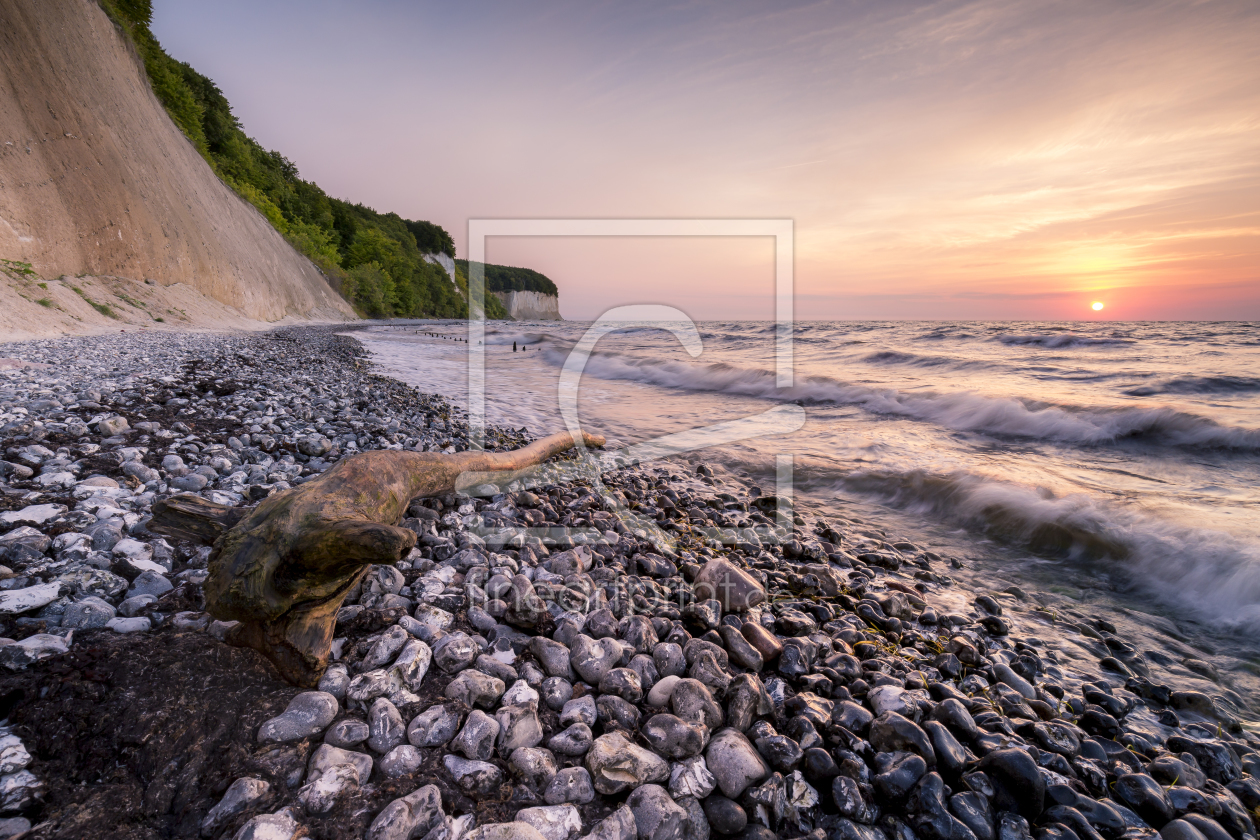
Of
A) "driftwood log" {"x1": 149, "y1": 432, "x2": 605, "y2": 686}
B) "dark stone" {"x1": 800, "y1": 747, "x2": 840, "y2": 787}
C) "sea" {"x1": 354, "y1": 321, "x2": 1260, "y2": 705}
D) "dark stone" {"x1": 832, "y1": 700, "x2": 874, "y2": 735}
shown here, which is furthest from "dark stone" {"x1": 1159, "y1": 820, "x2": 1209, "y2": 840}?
"driftwood log" {"x1": 149, "y1": 432, "x2": 605, "y2": 686}

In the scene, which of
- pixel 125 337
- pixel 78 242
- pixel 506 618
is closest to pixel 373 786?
pixel 506 618

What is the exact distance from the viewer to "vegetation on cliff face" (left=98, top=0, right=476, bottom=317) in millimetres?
26000

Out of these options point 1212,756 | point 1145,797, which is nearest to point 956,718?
point 1145,797

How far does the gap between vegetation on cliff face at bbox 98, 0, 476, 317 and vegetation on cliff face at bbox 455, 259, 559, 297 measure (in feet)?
97.5

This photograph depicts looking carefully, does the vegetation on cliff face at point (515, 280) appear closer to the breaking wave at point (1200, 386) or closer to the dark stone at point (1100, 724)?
the breaking wave at point (1200, 386)

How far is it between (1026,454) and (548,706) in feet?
27.3

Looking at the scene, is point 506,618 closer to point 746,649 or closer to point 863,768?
point 746,649

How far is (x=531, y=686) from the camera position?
6.47ft

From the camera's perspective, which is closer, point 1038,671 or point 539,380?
point 1038,671

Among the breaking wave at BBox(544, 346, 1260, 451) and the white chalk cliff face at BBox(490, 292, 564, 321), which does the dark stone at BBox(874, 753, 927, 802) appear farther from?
the white chalk cliff face at BBox(490, 292, 564, 321)

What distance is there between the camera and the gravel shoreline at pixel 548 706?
1.43 m

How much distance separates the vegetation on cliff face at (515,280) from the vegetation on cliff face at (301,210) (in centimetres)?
2971

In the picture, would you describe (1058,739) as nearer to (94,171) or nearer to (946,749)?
(946,749)

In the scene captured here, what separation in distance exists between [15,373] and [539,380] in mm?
10407
